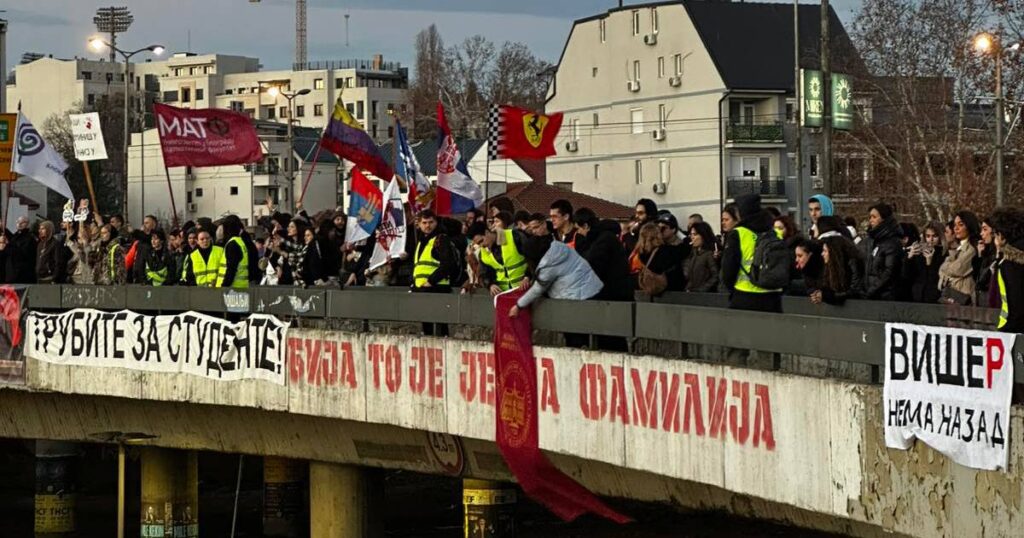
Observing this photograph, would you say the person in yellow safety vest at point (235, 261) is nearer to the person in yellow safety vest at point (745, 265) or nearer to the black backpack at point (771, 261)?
the person in yellow safety vest at point (745, 265)

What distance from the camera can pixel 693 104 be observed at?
3041 inches

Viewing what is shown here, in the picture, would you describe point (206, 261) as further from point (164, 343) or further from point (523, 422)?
point (523, 422)

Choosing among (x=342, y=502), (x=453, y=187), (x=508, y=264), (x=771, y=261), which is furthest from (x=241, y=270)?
(x=771, y=261)

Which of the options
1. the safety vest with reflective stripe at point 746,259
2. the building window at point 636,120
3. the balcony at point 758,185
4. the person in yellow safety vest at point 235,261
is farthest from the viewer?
the building window at point 636,120

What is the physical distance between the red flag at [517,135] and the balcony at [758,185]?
5021 centimetres

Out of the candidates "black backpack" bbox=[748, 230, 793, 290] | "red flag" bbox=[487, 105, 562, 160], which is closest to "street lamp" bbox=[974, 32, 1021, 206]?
"red flag" bbox=[487, 105, 562, 160]

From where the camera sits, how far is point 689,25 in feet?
254

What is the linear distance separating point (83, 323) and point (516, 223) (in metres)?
8.15

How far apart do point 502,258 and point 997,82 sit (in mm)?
19717

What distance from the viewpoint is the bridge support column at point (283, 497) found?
29547 millimetres

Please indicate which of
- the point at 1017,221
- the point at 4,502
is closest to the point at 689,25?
the point at 4,502

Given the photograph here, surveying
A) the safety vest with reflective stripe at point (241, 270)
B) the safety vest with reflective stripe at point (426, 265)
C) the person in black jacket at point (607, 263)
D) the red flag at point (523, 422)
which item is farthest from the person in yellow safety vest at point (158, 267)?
the person in black jacket at point (607, 263)

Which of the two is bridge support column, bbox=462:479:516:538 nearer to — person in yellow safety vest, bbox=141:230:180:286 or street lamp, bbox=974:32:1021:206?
person in yellow safety vest, bbox=141:230:180:286

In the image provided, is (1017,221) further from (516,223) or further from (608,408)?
(516,223)
